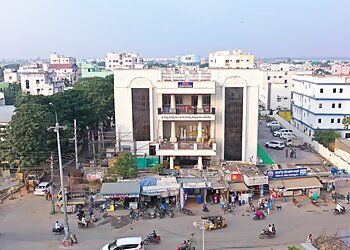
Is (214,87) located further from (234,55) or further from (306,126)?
(234,55)

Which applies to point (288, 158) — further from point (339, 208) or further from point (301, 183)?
point (339, 208)

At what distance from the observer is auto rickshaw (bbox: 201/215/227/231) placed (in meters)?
20.8

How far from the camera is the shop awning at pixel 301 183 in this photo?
25625 millimetres

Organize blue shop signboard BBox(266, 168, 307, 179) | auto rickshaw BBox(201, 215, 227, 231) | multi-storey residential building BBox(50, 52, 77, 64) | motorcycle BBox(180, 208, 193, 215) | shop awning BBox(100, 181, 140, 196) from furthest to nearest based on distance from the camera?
1. multi-storey residential building BBox(50, 52, 77, 64)
2. blue shop signboard BBox(266, 168, 307, 179)
3. shop awning BBox(100, 181, 140, 196)
4. motorcycle BBox(180, 208, 193, 215)
5. auto rickshaw BBox(201, 215, 227, 231)

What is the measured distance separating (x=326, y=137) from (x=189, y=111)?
1723 centimetres

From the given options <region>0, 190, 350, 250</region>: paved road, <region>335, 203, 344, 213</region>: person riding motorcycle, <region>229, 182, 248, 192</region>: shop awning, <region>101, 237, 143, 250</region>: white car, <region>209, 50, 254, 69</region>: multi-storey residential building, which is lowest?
<region>0, 190, 350, 250</region>: paved road

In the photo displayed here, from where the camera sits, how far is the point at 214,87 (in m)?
29.8

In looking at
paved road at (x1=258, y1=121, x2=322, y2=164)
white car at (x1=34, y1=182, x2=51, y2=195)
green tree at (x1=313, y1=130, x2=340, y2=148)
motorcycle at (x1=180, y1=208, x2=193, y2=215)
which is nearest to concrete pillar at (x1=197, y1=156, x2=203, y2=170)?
motorcycle at (x1=180, y1=208, x2=193, y2=215)

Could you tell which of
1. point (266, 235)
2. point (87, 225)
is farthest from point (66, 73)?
point (266, 235)

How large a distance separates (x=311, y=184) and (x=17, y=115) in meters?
23.2

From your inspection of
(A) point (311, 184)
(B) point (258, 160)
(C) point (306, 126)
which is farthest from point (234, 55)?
(A) point (311, 184)

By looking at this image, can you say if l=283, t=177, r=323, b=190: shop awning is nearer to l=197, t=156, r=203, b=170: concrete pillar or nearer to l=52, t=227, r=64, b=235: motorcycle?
l=197, t=156, r=203, b=170: concrete pillar

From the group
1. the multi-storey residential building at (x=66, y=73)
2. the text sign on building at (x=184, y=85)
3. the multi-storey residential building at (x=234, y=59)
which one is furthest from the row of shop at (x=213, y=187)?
the multi-storey residential building at (x=66, y=73)

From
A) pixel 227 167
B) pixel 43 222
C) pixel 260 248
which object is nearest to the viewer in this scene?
pixel 260 248
